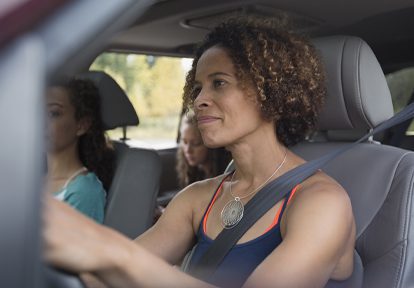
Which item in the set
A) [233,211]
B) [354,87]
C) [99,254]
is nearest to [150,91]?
[354,87]

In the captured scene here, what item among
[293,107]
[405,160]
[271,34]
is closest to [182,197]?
[293,107]

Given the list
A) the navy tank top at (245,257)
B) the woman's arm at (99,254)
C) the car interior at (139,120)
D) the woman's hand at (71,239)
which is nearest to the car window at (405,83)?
the car interior at (139,120)

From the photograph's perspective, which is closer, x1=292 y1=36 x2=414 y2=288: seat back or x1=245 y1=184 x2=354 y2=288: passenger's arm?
x1=245 y1=184 x2=354 y2=288: passenger's arm

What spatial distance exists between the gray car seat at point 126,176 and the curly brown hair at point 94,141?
1.1 inches

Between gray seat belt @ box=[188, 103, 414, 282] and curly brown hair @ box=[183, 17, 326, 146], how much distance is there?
7.9 inches

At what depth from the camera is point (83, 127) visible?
2.46 metres

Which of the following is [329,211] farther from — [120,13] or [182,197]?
[120,13]

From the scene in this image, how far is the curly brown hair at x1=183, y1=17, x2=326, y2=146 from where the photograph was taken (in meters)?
1.77

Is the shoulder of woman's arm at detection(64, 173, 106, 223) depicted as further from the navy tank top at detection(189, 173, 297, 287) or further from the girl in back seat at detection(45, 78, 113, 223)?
the navy tank top at detection(189, 173, 297, 287)

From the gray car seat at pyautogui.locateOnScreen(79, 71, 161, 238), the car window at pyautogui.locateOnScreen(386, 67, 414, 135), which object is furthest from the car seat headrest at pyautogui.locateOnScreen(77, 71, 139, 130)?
the car window at pyautogui.locateOnScreen(386, 67, 414, 135)

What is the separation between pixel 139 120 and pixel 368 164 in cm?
109

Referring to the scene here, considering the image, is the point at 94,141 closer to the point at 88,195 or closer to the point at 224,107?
the point at 88,195

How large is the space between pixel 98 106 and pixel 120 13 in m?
1.72

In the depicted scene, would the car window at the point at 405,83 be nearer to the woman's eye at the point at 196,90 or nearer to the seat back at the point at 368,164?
the seat back at the point at 368,164
